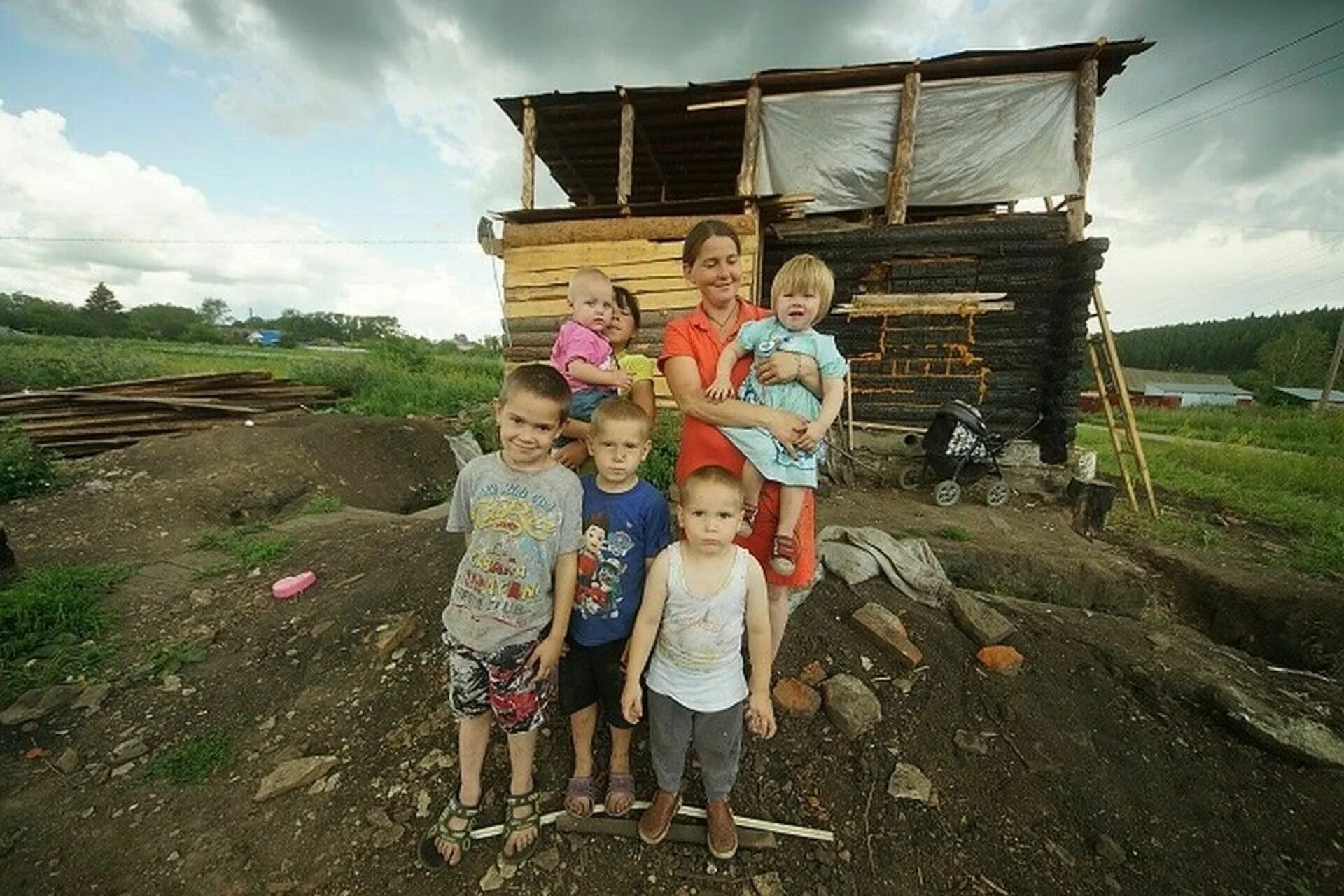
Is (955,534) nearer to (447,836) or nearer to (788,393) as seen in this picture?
(788,393)

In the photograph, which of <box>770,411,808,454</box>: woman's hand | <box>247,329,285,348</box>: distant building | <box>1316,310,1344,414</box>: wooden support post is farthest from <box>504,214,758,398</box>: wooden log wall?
<box>247,329,285,348</box>: distant building

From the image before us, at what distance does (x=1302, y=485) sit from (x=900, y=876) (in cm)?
1334

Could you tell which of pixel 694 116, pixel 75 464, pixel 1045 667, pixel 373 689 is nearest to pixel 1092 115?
pixel 694 116

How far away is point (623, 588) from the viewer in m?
2.03

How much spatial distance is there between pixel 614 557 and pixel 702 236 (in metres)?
1.35

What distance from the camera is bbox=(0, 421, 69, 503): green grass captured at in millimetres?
5824

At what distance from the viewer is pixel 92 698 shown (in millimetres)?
2928

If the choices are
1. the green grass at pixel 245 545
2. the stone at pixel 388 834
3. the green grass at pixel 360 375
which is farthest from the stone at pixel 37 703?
the green grass at pixel 360 375

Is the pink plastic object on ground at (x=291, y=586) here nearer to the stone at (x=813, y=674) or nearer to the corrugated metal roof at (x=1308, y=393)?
the stone at (x=813, y=674)

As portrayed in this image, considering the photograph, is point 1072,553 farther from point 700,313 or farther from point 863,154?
point 863,154

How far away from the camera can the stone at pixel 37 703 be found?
278 centimetres

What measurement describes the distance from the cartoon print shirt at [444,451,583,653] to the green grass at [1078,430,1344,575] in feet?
25.0

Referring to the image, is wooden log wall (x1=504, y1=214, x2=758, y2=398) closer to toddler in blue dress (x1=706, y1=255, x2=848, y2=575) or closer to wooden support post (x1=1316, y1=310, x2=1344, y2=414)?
toddler in blue dress (x1=706, y1=255, x2=848, y2=575)

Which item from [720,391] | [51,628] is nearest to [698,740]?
[720,391]
